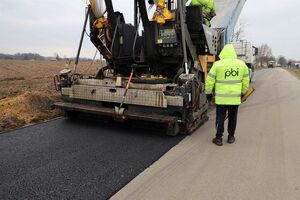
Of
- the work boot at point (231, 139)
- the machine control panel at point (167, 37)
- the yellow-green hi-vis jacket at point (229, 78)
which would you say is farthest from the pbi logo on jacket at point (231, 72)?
the machine control panel at point (167, 37)

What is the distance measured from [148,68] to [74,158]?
2973 mm

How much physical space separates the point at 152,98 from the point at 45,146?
185 cm

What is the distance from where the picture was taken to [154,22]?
5426 mm

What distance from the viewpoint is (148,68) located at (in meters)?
6.22

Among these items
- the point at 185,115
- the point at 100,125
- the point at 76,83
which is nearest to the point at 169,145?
the point at 185,115

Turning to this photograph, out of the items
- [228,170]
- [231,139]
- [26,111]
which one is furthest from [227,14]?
[228,170]

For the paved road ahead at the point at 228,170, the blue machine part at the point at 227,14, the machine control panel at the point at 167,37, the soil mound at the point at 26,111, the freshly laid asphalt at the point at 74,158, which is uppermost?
the blue machine part at the point at 227,14

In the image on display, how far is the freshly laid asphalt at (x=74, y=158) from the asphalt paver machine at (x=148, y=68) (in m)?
0.38

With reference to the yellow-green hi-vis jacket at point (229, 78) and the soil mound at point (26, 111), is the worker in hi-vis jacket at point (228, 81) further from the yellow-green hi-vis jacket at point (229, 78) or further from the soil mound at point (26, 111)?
the soil mound at point (26, 111)

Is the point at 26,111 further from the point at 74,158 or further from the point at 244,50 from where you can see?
the point at 244,50

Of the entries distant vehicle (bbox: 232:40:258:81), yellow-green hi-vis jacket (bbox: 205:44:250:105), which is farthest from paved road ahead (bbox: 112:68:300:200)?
distant vehicle (bbox: 232:40:258:81)

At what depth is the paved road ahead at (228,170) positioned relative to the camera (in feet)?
9.70

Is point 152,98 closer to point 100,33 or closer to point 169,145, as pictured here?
point 169,145

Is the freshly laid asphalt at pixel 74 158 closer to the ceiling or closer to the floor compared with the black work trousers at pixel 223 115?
closer to the floor
